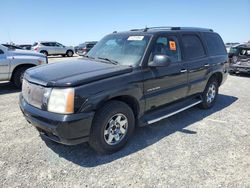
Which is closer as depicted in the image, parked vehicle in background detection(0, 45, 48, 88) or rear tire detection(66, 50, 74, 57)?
parked vehicle in background detection(0, 45, 48, 88)

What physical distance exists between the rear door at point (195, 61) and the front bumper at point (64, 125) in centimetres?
259

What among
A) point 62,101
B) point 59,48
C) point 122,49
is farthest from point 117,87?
point 59,48

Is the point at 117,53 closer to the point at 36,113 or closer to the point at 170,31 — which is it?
the point at 170,31

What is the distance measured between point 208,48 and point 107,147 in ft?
11.8

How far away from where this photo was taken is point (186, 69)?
4.45 meters

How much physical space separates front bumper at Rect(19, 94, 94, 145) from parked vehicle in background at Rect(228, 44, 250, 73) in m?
10.2

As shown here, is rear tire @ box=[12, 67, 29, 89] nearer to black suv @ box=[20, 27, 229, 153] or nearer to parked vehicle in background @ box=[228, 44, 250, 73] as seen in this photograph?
black suv @ box=[20, 27, 229, 153]

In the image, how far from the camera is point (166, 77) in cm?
400

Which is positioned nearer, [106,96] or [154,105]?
[106,96]

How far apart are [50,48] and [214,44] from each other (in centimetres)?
2130

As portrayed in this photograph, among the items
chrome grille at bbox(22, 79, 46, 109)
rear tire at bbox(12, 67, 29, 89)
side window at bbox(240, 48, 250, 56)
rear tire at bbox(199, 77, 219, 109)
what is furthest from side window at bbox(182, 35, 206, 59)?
side window at bbox(240, 48, 250, 56)

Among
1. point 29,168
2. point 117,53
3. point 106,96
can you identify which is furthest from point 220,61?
point 29,168

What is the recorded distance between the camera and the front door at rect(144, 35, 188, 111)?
3732 millimetres

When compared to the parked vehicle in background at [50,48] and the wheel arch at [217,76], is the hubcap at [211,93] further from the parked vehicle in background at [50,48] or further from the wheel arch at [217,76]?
the parked vehicle in background at [50,48]
